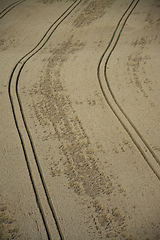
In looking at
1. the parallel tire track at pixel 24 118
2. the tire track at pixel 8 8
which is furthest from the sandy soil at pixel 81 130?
the tire track at pixel 8 8

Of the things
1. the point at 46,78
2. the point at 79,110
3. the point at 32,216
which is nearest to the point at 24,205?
the point at 32,216

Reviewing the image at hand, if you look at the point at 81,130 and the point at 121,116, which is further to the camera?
the point at 121,116

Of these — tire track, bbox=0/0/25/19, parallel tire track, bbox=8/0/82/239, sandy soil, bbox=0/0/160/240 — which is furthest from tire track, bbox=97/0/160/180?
tire track, bbox=0/0/25/19

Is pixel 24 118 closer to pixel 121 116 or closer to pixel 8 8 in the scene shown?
pixel 121 116

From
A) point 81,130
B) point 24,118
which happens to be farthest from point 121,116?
point 24,118

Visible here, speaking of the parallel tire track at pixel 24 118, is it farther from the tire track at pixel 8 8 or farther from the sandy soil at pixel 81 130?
the tire track at pixel 8 8

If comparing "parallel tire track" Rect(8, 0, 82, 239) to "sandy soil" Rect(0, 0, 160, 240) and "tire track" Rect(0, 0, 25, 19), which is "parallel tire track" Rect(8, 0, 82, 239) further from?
"tire track" Rect(0, 0, 25, 19)

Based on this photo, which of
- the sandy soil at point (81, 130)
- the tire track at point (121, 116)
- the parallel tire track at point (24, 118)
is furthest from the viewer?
the tire track at point (121, 116)

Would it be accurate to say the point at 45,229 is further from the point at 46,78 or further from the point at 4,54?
the point at 4,54
